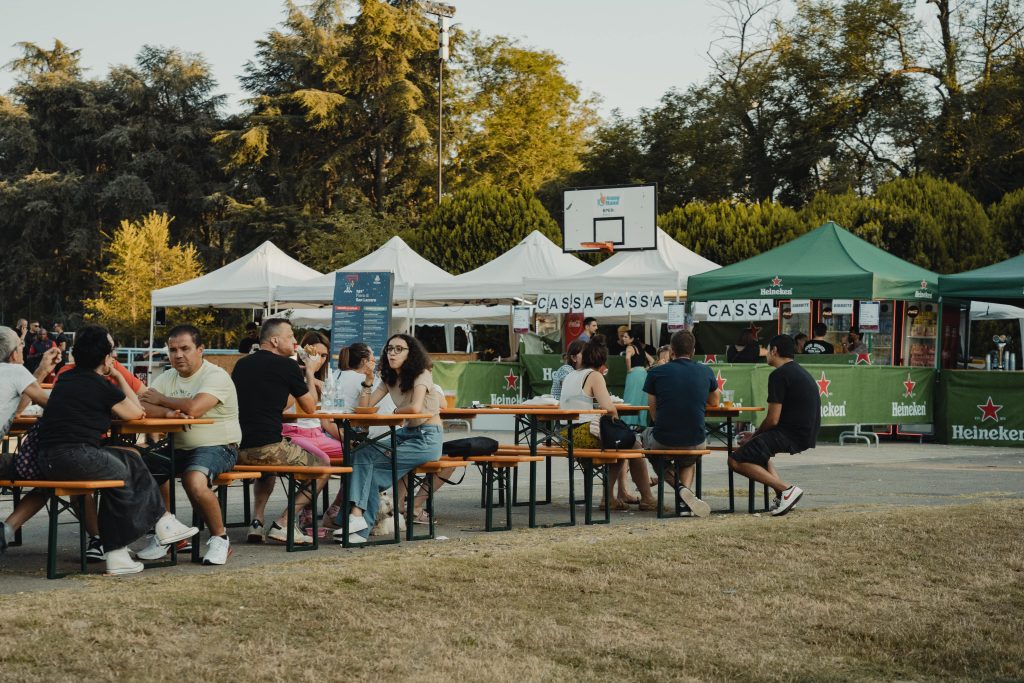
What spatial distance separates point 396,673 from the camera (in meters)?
5.83

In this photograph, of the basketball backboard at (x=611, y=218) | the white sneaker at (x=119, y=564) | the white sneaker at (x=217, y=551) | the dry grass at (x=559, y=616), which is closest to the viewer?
the dry grass at (x=559, y=616)

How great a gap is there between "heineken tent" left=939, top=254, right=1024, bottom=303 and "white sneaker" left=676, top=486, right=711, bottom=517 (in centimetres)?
1167

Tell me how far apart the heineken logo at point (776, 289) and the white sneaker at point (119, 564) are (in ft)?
48.9

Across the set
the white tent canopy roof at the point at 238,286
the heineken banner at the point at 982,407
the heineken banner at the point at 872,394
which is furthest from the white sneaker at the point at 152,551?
the white tent canopy roof at the point at 238,286

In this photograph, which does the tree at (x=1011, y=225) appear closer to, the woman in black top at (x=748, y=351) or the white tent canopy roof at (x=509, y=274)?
the white tent canopy roof at (x=509, y=274)

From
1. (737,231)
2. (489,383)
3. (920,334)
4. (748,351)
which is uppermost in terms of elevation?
(737,231)

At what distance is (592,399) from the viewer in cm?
1139

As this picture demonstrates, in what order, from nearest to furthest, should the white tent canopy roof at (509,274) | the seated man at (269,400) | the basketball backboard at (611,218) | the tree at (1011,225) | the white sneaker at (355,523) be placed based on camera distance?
the seated man at (269,400), the white sneaker at (355,523), the white tent canopy roof at (509,274), the basketball backboard at (611,218), the tree at (1011,225)

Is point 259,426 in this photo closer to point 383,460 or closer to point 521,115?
point 383,460

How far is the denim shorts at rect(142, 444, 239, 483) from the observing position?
8.54 m

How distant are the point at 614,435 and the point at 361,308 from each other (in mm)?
12771

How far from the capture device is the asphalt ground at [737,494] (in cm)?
870

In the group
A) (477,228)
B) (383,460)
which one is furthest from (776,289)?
(477,228)

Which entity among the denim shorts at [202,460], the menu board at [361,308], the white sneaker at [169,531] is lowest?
the white sneaker at [169,531]
